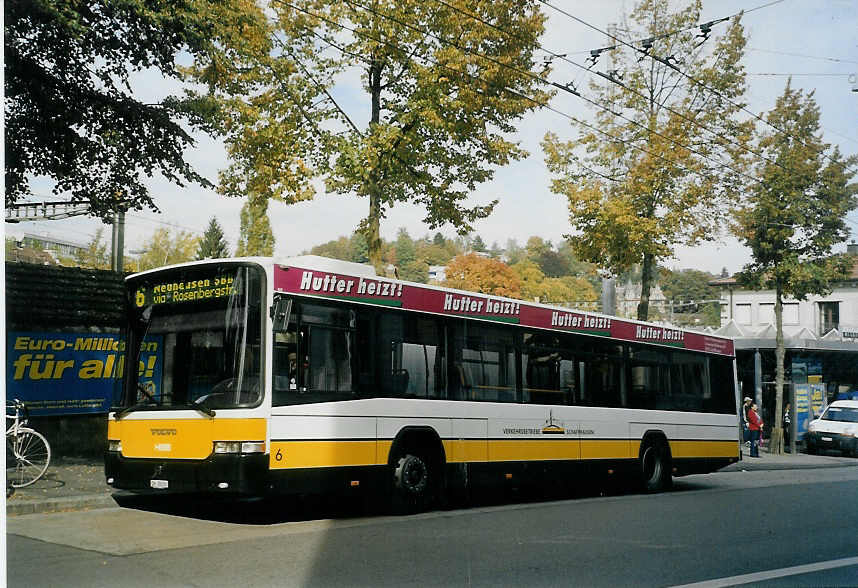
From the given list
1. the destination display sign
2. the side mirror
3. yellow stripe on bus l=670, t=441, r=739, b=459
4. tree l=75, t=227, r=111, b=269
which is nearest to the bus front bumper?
the side mirror

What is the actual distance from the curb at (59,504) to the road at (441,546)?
0.20 metres

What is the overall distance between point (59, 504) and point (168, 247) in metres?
37.8

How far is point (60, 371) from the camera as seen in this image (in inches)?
629

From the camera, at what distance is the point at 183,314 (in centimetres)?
1064

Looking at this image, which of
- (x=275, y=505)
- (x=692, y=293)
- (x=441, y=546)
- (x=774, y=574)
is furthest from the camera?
→ (x=692, y=293)

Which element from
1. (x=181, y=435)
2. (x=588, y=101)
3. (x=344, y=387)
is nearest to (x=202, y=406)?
(x=181, y=435)

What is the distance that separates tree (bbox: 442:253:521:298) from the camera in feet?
201

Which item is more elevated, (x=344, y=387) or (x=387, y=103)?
(x=387, y=103)

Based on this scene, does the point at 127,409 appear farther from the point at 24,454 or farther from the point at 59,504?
the point at 24,454

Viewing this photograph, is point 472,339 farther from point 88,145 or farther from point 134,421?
point 88,145

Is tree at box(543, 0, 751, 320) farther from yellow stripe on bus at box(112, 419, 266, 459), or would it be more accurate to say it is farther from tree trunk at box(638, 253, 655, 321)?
yellow stripe on bus at box(112, 419, 266, 459)

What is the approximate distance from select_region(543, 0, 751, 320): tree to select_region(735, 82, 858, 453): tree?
3.07 metres

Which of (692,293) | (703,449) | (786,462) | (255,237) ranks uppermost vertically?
(692,293)

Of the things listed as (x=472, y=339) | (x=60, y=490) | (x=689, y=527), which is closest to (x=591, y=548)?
(x=689, y=527)
